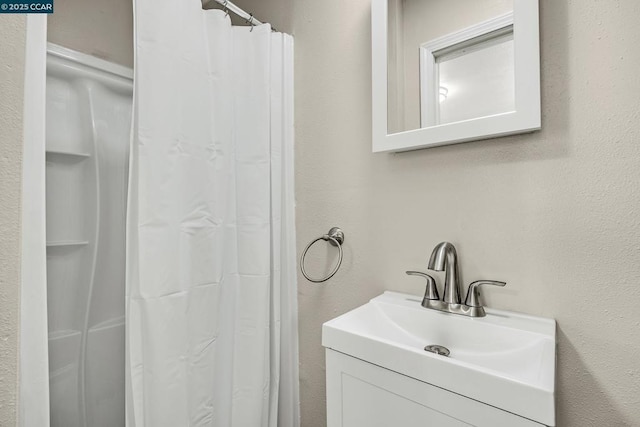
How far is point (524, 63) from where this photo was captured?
2.64 ft

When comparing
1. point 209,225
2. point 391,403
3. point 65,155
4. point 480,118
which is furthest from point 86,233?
point 480,118

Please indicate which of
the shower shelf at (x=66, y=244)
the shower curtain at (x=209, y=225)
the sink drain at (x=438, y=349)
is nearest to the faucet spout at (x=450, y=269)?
the sink drain at (x=438, y=349)

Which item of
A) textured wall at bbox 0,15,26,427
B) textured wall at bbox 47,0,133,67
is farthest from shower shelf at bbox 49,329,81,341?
textured wall at bbox 47,0,133,67

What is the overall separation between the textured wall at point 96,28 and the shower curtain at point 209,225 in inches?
12.3

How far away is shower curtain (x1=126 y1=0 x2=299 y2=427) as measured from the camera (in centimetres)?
87

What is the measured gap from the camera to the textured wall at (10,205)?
53cm

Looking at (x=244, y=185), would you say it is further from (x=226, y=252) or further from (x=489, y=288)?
(x=489, y=288)

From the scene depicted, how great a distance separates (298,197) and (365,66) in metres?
0.57

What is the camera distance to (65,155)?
0.90m

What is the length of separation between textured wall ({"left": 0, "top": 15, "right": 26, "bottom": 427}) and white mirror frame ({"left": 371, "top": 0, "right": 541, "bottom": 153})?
888 mm

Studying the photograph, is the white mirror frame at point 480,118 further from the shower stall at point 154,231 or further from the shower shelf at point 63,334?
the shower shelf at point 63,334

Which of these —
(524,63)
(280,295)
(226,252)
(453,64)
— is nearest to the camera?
(524,63)

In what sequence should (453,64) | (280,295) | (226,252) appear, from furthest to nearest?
(280,295)
(226,252)
(453,64)


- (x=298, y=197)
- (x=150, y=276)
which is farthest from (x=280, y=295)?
(x=150, y=276)
